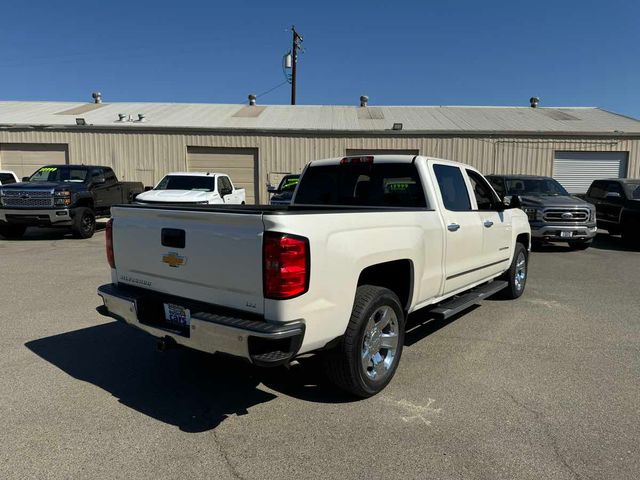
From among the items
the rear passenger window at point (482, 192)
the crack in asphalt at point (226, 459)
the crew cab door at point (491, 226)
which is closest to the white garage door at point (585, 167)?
the crew cab door at point (491, 226)

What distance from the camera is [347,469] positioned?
2.63 metres

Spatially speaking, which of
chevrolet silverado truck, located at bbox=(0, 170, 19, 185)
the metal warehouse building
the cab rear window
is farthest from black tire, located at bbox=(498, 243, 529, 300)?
chevrolet silverado truck, located at bbox=(0, 170, 19, 185)

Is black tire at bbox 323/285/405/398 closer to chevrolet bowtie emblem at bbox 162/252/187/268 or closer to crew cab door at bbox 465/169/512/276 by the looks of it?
chevrolet bowtie emblem at bbox 162/252/187/268

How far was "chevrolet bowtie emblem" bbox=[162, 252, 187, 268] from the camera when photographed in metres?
3.21

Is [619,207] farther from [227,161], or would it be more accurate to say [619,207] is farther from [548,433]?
[227,161]

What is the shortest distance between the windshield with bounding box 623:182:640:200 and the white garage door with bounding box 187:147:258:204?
13.8 meters

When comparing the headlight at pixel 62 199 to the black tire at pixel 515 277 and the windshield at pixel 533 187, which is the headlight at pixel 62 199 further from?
the windshield at pixel 533 187

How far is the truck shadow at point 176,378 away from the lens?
330cm

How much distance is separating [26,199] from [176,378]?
9.99 m

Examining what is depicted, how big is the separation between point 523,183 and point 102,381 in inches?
460

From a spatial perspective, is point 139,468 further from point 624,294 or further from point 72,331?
point 624,294

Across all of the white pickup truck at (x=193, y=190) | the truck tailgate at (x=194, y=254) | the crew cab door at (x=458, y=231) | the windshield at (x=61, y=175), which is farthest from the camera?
the windshield at (x=61, y=175)

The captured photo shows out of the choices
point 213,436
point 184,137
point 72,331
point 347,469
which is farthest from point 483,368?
point 184,137

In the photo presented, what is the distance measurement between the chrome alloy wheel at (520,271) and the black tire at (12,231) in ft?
40.7
